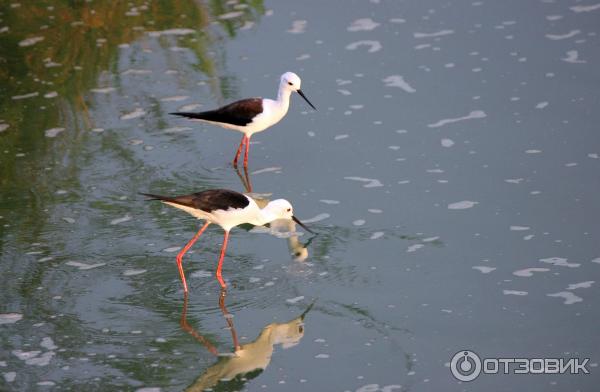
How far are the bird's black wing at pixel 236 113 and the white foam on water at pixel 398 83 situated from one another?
1.91 m

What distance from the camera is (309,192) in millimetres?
9320

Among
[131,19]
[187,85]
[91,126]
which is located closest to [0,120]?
[91,126]

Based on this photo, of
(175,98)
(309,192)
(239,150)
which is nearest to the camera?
(309,192)

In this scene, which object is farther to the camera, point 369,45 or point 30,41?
point 30,41

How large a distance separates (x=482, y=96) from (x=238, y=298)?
4.23m

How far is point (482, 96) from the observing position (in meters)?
10.8

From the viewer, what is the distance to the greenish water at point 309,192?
7000 mm

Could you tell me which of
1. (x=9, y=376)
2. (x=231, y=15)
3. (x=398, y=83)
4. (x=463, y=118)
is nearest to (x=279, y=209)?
(x=9, y=376)

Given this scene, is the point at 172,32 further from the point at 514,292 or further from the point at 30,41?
the point at 514,292

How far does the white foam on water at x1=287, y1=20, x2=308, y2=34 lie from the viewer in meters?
12.5

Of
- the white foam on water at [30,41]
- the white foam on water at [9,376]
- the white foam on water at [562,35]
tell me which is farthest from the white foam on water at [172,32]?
the white foam on water at [9,376]

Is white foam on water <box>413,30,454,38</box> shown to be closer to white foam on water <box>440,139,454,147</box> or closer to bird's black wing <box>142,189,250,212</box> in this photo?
white foam on water <box>440,139,454,147</box>

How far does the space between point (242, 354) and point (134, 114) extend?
4.46 m

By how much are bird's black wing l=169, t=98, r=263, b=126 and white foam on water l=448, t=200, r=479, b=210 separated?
6.73 ft
